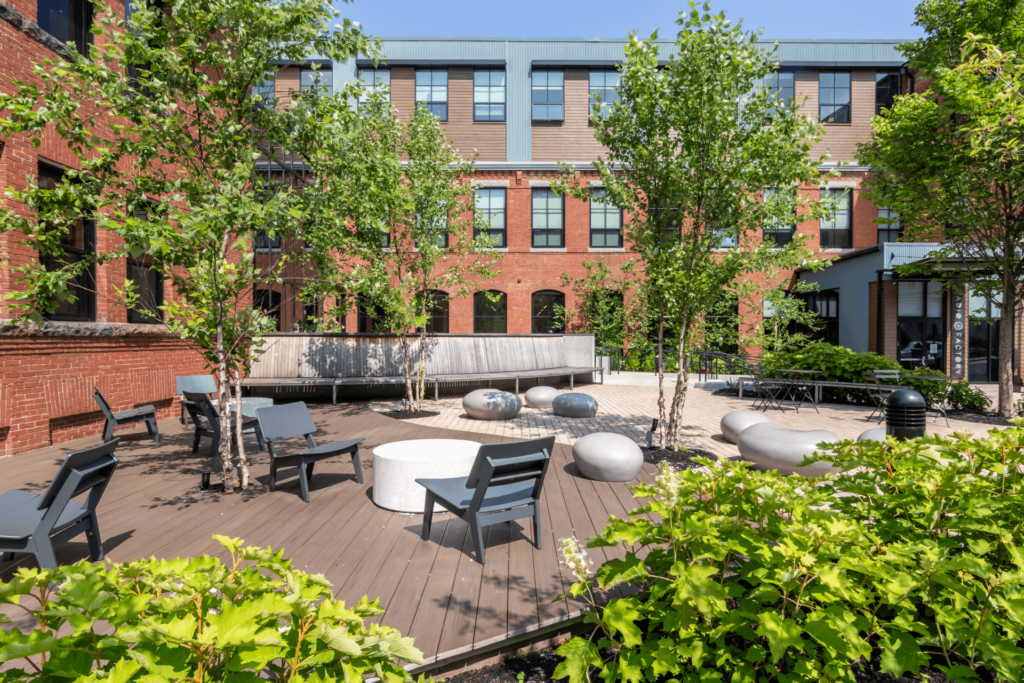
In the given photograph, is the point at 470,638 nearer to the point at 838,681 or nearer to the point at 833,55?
the point at 838,681

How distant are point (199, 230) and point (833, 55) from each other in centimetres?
2712

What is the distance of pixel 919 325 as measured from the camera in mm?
17734

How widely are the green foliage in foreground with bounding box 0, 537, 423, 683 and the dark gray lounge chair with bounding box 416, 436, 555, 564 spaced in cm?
229

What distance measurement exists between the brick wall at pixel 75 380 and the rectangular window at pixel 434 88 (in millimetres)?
16506

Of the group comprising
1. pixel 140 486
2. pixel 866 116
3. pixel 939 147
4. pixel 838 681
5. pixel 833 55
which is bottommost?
pixel 140 486

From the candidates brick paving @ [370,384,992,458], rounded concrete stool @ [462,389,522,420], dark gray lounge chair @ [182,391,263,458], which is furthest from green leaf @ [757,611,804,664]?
rounded concrete stool @ [462,389,522,420]

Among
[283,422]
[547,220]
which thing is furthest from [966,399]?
[547,220]

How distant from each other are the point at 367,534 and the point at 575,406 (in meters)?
6.74

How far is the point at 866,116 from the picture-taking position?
22188 mm

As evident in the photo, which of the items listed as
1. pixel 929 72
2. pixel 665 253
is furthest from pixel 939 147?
pixel 665 253

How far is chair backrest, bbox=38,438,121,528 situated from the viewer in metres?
3.22

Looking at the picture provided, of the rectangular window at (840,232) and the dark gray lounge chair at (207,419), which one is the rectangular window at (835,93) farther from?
the dark gray lounge chair at (207,419)

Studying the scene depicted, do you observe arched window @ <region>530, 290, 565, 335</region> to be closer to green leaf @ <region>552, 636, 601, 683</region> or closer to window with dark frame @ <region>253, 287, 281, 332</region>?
window with dark frame @ <region>253, 287, 281, 332</region>

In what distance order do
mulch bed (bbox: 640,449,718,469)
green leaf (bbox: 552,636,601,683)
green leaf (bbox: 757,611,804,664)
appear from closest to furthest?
green leaf (bbox: 757,611,804,664)
green leaf (bbox: 552,636,601,683)
mulch bed (bbox: 640,449,718,469)
